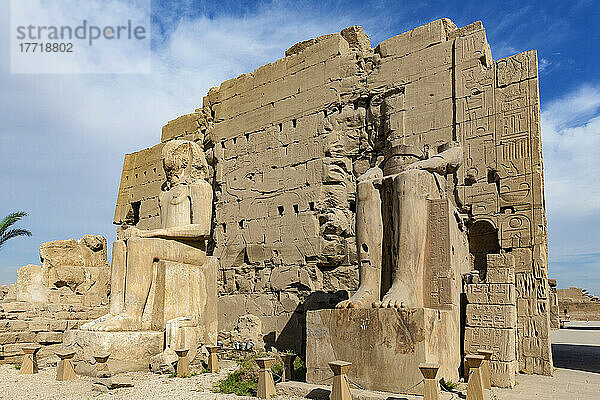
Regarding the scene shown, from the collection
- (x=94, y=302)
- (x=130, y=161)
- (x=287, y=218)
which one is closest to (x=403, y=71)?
(x=287, y=218)

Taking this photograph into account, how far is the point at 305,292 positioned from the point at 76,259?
6359 millimetres

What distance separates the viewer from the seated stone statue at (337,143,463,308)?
4449 mm

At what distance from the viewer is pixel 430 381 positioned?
11.5 ft

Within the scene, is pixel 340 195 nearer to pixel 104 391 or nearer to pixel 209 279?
pixel 209 279

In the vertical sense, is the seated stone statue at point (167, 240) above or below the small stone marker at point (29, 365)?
above

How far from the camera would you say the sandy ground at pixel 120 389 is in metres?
4.70

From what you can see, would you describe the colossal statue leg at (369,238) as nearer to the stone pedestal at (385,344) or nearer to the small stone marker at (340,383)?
the stone pedestal at (385,344)

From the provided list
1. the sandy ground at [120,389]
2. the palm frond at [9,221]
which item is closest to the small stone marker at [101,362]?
the sandy ground at [120,389]

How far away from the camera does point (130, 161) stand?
1169 centimetres

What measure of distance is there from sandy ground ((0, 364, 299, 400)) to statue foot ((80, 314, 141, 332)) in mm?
558

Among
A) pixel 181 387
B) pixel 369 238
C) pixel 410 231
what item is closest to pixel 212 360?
pixel 181 387

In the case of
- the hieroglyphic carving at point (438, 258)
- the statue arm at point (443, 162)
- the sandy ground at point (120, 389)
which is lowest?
the sandy ground at point (120, 389)

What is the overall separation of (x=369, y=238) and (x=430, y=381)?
1561 mm

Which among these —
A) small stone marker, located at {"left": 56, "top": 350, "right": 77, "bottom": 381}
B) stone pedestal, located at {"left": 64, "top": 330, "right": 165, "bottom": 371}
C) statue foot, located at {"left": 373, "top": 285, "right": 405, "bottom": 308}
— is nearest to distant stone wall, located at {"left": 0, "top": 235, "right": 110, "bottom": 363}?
stone pedestal, located at {"left": 64, "top": 330, "right": 165, "bottom": 371}
